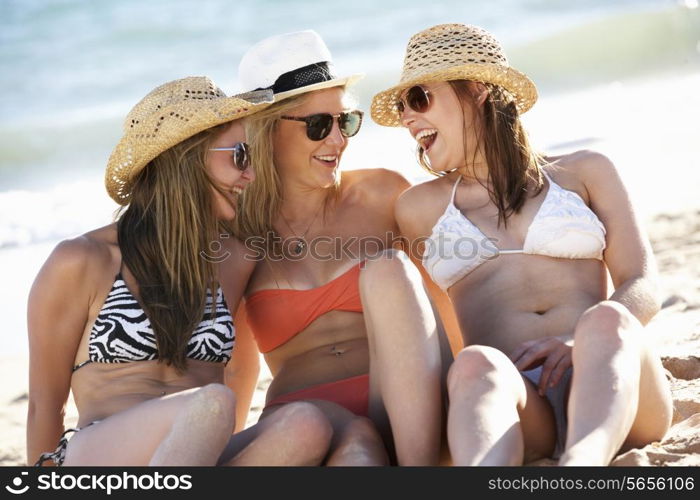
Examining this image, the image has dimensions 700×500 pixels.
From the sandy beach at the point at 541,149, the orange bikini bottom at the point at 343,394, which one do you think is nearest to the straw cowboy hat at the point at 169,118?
the orange bikini bottom at the point at 343,394

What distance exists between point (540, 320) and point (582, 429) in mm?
1018

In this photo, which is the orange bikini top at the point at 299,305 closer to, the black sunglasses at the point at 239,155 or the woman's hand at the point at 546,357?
the black sunglasses at the point at 239,155

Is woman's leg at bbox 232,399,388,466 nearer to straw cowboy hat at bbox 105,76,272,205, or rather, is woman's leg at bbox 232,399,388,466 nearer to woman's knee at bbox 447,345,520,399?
A: woman's knee at bbox 447,345,520,399

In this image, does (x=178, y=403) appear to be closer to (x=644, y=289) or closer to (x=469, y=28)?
(x=644, y=289)

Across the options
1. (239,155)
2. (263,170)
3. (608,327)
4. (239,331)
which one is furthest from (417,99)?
(608,327)

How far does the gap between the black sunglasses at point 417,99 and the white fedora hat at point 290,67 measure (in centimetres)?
28

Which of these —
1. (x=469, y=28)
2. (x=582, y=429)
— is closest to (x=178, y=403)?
(x=582, y=429)

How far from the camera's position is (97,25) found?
53.8ft

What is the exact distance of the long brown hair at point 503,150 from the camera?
13.4 ft

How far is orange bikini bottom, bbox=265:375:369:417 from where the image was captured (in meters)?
3.69

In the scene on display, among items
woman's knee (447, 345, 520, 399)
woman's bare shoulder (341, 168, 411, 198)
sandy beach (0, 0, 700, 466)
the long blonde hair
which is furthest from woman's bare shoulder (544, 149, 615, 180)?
woman's knee (447, 345, 520, 399)

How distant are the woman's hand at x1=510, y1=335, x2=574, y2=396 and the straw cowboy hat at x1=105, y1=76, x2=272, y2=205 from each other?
1.35m

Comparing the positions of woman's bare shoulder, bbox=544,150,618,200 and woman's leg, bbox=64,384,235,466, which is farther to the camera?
woman's bare shoulder, bbox=544,150,618,200
